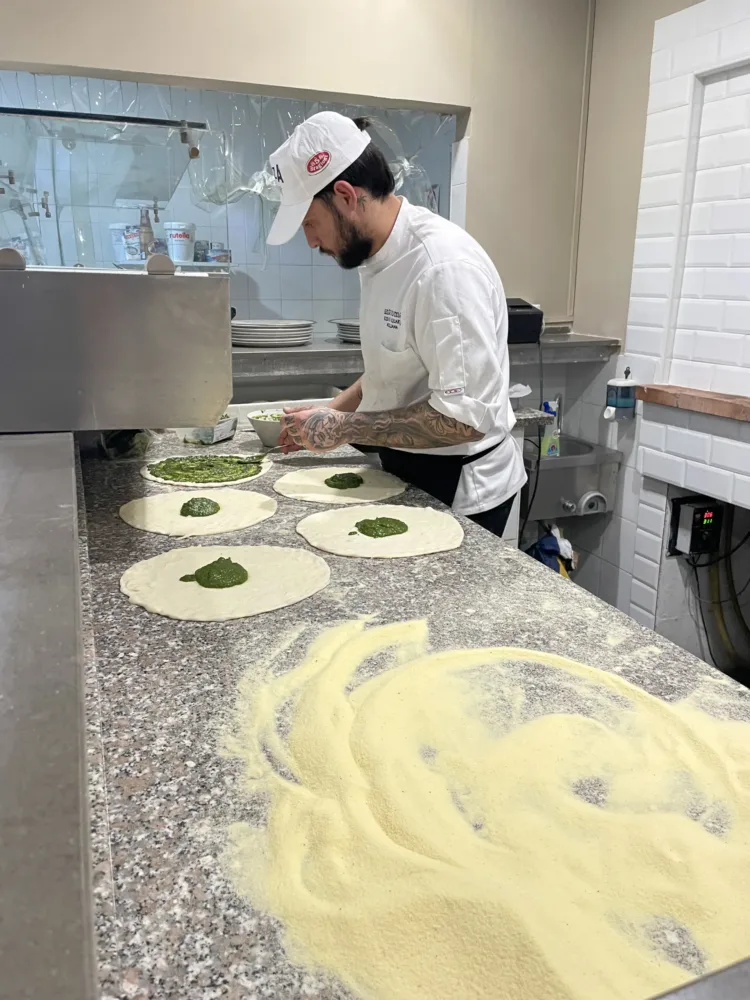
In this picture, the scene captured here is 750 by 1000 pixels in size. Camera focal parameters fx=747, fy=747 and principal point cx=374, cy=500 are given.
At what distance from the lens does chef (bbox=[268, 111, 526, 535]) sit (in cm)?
171

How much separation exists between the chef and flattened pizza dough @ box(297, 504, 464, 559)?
216 millimetres

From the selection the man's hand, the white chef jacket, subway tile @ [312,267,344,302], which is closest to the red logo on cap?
the white chef jacket

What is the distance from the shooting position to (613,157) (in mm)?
3078

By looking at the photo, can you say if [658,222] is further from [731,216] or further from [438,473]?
[438,473]

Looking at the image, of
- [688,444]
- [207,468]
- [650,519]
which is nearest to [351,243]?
[207,468]

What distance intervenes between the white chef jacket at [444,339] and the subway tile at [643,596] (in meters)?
1.24

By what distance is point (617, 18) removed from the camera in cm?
299

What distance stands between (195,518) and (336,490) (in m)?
0.39

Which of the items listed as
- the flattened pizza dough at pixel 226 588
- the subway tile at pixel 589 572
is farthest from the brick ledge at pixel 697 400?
the flattened pizza dough at pixel 226 588

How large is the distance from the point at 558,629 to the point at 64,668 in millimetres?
808

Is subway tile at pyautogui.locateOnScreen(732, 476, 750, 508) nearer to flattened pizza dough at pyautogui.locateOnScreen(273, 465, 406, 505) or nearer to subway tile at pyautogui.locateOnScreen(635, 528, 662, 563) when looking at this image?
subway tile at pyautogui.locateOnScreen(635, 528, 662, 563)

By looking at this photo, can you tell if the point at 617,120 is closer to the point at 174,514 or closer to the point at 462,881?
the point at 174,514

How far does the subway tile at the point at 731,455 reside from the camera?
2.52m

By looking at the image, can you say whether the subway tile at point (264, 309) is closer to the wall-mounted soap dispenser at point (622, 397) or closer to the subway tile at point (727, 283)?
the wall-mounted soap dispenser at point (622, 397)
